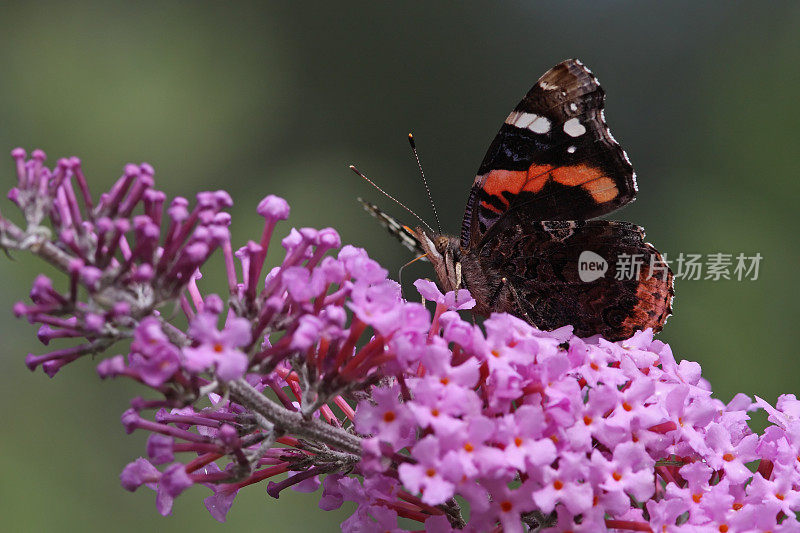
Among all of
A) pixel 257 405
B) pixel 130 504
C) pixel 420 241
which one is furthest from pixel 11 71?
pixel 257 405

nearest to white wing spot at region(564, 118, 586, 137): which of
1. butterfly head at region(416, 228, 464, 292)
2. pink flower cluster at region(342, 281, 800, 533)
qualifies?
butterfly head at region(416, 228, 464, 292)

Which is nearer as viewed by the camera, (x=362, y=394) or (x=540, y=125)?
(x=362, y=394)

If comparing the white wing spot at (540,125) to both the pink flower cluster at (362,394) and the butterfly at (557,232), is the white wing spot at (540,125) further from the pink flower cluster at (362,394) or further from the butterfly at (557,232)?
the pink flower cluster at (362,394)

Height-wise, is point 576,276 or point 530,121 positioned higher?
point 530,121

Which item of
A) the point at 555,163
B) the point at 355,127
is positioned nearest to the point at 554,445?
the point at 555,163

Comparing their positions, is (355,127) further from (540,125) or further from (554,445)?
(554,445)

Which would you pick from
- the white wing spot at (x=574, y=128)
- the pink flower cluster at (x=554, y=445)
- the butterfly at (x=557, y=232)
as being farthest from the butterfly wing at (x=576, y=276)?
the pink flower cluster at (x=554, y=445)
